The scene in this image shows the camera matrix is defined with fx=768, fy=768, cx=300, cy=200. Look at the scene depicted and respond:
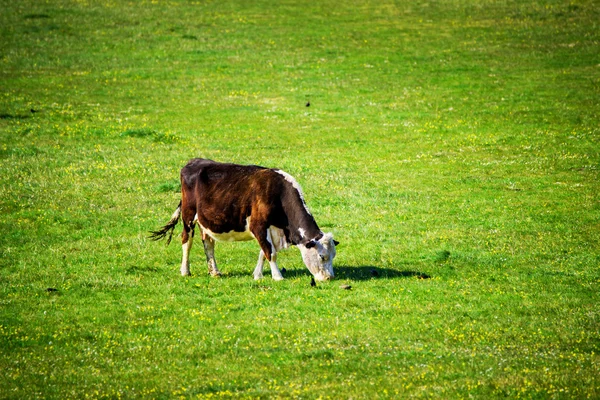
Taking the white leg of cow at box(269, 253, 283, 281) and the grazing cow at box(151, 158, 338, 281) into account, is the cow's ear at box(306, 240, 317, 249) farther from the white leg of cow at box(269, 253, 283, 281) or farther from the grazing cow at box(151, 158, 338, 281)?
the white leg of cow at box(269, 253, 283, 281)

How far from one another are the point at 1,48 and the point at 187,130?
72.9 feet

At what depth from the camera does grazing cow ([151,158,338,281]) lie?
61.9 feet

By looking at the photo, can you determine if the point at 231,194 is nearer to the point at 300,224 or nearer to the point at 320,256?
the point at 300,224

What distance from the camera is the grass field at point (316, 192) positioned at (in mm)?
14078

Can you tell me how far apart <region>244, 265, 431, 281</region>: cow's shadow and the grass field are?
0.15 metres

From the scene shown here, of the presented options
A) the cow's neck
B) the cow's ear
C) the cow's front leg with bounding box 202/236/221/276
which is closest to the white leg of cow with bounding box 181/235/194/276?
the cow's front leg with bounding box 202/236/221/276

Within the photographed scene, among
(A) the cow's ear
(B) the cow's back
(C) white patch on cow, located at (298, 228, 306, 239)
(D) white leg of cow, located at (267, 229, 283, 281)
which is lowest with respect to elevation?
(D) white leg of cow, located at (267, 229, 283, 281)

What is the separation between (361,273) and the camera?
19875mm

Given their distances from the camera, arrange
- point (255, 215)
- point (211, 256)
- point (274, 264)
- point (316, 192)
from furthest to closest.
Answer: point (316, 192) < point (211, 256) < point (255, 215) < point (274, 264)

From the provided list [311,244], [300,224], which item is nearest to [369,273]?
[311,244]

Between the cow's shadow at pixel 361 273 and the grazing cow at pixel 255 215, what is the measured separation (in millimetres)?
822

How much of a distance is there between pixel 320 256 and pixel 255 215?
6.65 feet

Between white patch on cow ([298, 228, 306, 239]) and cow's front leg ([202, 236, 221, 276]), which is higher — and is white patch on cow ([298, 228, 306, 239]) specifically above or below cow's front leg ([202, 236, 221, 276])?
above

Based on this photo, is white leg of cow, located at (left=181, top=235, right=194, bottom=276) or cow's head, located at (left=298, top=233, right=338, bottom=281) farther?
white leg of cow, located at (left=181, top=235, right=194, bottom=276)
